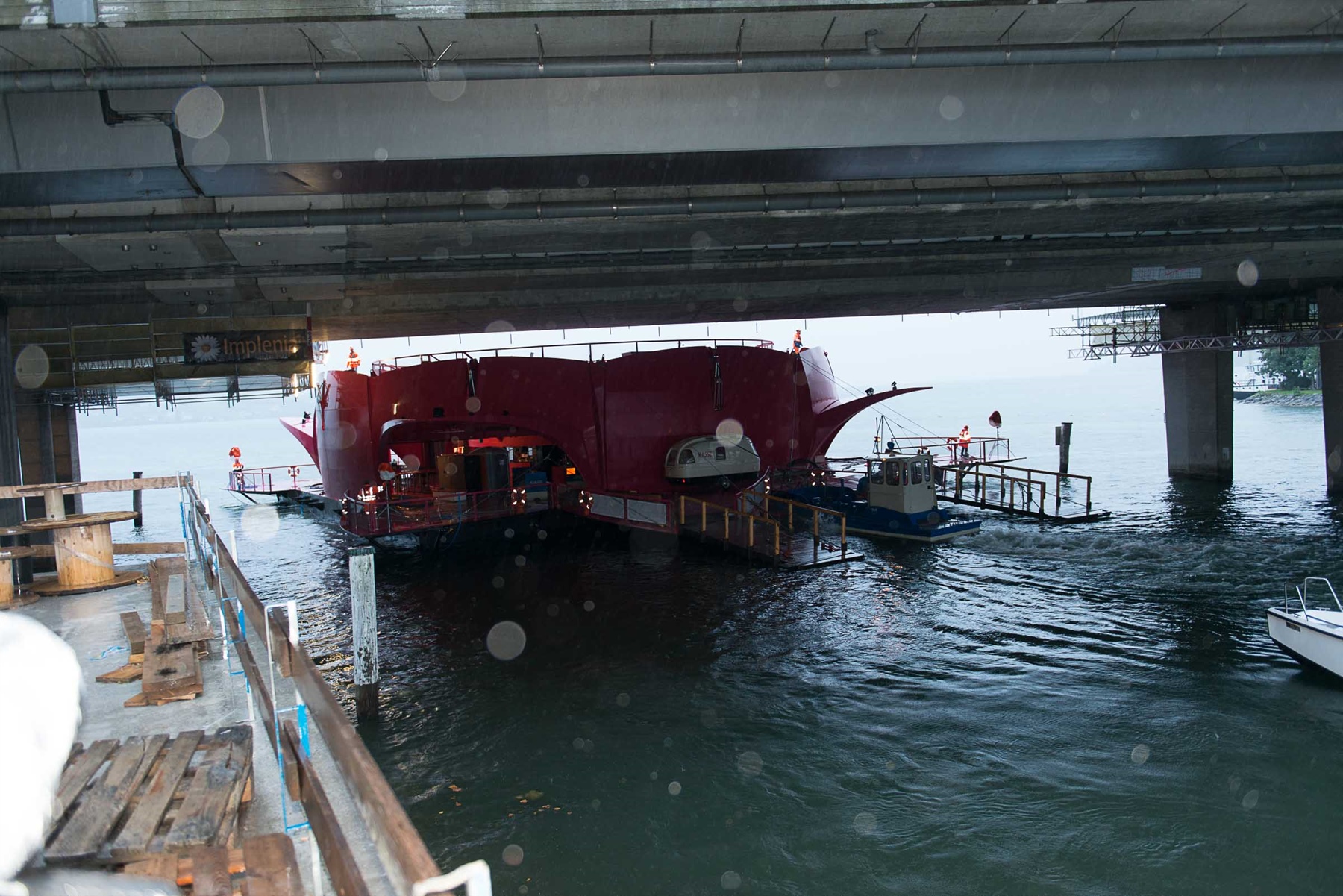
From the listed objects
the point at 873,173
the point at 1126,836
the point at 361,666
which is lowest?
the point at 1126,836

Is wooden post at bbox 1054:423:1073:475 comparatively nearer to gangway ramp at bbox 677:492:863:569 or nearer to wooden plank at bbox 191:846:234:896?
gangway ramp at bbox 677:492:863:569

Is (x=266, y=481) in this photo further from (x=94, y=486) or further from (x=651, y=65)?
(x=651, y=65)

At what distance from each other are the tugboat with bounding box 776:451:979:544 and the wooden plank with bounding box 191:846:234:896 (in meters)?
24.1

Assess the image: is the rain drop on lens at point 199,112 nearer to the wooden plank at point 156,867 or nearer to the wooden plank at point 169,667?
the wooden plank at point 169,667

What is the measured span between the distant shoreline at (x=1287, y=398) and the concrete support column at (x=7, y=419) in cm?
12086

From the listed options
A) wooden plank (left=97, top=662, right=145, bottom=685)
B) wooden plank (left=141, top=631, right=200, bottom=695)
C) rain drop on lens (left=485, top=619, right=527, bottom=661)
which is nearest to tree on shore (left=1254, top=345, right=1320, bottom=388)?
rain drop on lens (left=485, top=619, right=527, bottom=661)

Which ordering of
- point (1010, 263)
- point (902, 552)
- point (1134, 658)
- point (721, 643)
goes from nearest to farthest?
point (1134, 658) → point (721, 643) → point (1010, 263) → point (902, 552)

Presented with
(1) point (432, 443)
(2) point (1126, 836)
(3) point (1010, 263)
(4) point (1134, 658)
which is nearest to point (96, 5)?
(2) point (1126, 836)

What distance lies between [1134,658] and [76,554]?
16.5 metres

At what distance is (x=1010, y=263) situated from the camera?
2189 centimetres

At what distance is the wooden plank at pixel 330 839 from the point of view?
2.27m

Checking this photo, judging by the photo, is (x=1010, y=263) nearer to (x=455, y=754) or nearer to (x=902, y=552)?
(x=902, y=552)

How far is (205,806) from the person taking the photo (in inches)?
158

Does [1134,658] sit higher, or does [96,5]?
[96,5]
